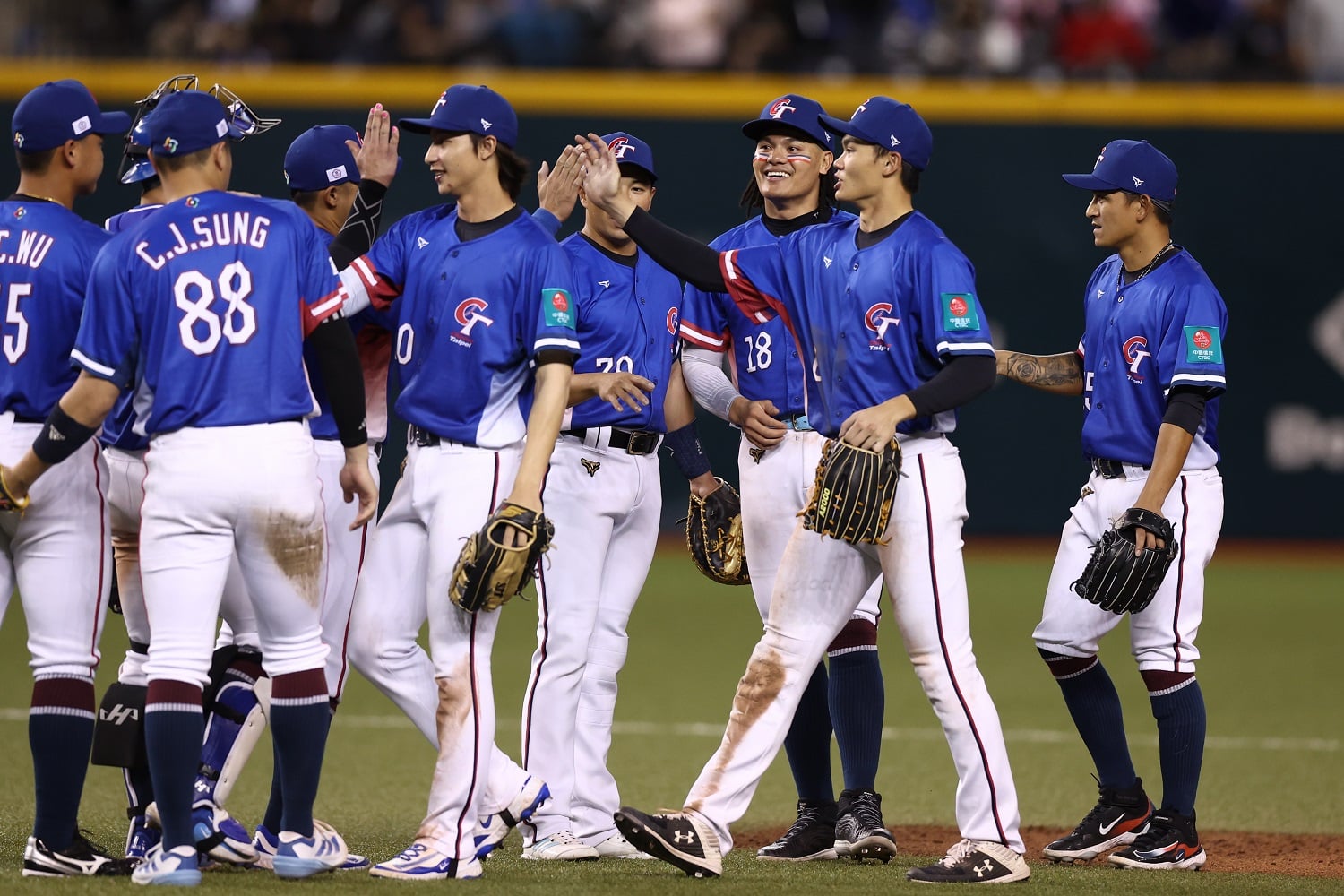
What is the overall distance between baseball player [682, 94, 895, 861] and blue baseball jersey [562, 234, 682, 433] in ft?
0.61

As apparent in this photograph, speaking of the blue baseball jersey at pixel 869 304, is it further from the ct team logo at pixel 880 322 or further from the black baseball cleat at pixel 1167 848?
the black baseball cleat at pixel 1167 848

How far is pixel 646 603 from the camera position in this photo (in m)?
12.5

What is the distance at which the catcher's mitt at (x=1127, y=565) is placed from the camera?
551 cm

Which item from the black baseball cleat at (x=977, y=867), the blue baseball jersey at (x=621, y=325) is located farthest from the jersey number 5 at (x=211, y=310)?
the black baseball cleat at (x=977, y=867)

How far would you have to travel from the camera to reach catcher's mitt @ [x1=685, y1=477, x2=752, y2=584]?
19.9 ft

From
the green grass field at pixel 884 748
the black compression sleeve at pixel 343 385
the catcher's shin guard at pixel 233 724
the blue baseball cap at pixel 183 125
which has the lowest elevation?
the green grass field at pixel 884 748

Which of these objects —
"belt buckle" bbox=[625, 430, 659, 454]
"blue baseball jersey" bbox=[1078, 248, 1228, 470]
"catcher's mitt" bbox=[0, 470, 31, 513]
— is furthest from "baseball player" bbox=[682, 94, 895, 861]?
"catcher's mitt" bbox=[0, 470, 31, 513]

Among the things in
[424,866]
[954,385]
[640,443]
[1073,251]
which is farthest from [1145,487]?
[1073,251]

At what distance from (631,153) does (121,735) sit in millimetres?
2584

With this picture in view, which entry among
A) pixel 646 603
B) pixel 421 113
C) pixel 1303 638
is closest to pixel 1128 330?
pixel 1303 638

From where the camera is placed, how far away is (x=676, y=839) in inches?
192

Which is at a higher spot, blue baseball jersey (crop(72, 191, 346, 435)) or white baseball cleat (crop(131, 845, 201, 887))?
blue baseball jersey (crop(72, 191, 346, 435))

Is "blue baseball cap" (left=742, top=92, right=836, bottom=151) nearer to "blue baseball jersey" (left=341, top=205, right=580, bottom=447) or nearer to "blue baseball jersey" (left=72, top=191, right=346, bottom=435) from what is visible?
"blue baseball jersey" (left=341, top=205, right=580, bottom=447)

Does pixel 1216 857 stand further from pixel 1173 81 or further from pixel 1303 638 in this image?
pixel 1173 81
